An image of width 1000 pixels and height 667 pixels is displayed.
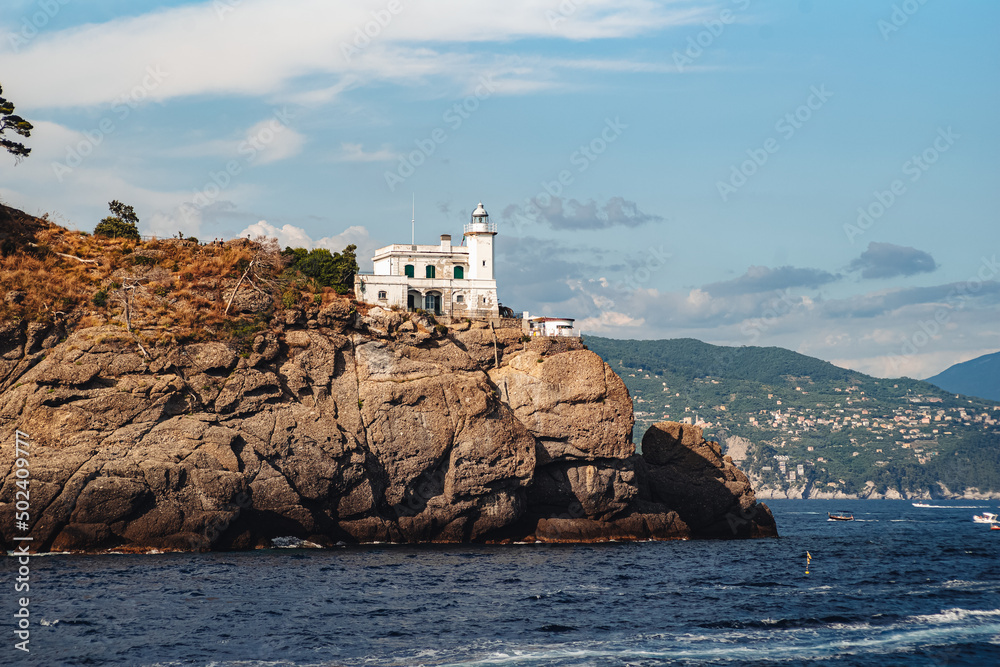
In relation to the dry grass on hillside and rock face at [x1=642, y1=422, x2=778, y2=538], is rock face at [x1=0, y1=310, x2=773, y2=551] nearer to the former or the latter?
rock face at [x1=642, y1=422, x2=778, y2=538]

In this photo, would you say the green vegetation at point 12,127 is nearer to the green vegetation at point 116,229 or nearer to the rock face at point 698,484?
the green vegetation at point 116,229

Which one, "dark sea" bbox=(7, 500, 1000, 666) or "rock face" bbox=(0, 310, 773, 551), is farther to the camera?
"rock face" bbox=(0, 310, 773, 551)

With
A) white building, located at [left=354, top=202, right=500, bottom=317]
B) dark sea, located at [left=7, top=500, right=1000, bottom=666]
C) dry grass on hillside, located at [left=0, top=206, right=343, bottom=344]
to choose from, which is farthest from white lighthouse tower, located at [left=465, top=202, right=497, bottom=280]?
dark sea, located at [left=7, top=500, right=1000, bottom=666]

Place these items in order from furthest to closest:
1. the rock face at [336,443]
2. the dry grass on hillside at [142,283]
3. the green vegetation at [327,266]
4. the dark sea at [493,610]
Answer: the green vegetation at [327,266], the dry grass on hillside at [142,283], the rock face at [336,443], the dark sea at [493,610]

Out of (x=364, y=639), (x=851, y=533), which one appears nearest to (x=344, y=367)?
(x=364, y=639)

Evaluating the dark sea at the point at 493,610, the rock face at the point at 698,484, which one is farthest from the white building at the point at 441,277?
the dark sea at the point at 493,610

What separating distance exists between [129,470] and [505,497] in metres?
21.8

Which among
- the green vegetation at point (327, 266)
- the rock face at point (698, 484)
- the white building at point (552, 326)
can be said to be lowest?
the rock face at point (698, 484)

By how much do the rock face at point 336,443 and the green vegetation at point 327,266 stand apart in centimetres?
626

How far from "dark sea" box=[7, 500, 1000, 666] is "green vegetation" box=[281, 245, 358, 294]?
2040cm

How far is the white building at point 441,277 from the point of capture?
68750mm

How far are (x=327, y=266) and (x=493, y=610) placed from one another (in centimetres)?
3625

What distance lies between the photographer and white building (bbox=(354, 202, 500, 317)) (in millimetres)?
68750

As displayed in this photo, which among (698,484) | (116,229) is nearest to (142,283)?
(116,229)
